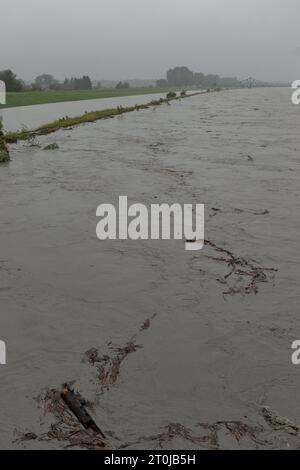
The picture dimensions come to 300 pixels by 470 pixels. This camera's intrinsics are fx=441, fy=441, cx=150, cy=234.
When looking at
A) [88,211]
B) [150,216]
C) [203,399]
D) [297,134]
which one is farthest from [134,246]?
[297,134]

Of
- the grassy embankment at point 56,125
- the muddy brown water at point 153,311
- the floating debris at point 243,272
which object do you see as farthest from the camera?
the grassy embankment at point 56,125

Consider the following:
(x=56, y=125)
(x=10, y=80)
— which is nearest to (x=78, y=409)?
(x=56, y=125)

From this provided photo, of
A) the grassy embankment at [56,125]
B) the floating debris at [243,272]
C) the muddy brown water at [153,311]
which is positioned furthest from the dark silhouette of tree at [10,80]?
the floating debris at [243,272]

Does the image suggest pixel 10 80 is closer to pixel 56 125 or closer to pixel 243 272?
pixel 56 125

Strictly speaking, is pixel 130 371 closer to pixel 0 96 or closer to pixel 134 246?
pixel 134 246

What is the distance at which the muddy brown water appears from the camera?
4.50m

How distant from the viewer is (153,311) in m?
6.32

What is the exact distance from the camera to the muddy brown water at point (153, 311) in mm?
4500

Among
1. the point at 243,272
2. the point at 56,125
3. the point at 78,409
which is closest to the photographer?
the point at 78,409

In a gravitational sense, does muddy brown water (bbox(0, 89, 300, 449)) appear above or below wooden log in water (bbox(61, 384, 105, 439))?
above

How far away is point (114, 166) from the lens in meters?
17.1

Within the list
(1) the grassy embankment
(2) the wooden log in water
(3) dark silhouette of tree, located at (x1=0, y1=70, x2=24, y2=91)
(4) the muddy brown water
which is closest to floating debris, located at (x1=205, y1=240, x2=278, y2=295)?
(4) the muddy brown water

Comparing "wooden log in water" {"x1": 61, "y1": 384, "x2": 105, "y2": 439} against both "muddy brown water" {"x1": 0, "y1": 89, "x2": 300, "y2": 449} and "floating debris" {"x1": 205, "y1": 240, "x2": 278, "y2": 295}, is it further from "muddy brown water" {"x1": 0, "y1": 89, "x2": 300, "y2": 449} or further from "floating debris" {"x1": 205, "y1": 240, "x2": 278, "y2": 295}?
"floating debris" {"x1": 205, "y1": 240, "x2": 278, "y2": 295}

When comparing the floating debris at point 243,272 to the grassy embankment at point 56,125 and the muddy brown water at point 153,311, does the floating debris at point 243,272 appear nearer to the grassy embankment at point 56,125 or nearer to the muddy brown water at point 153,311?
the muddy brown water at point 153,311
